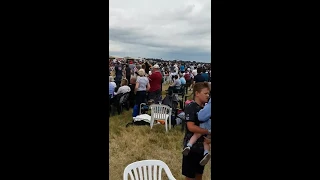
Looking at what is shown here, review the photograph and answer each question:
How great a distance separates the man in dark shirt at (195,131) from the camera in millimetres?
1820

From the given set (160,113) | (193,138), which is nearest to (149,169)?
(193,138)

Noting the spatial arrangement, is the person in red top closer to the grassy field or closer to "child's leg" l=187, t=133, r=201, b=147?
the grassy field

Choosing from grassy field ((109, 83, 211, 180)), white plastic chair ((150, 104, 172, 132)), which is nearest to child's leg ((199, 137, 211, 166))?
grassy field ((109, 83, 211, 180))

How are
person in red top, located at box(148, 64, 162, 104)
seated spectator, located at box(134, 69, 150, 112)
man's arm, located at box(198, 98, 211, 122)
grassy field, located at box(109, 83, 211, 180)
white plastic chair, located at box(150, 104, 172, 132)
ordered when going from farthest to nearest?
person in red top, located at box(148, 64, 162, 104)
seated spectator, located at box(134, 69, 150, 112)
white plastic chair, located at box(150, 104, 172, 132)
grassy field, located at box(109, 83, 211, 180)
man's arm, located at box(198, 98, 211, 122)

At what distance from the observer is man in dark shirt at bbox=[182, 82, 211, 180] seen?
182 centimetres

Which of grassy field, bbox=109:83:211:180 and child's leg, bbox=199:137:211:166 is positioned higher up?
child's leg, bbox=199:137:211:166

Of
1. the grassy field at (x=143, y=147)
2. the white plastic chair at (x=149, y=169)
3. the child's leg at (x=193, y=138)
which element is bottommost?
the grassy field at (x=143, y=147)

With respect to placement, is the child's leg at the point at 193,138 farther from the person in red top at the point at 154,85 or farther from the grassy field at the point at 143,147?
the person in red top at the point at 154,85

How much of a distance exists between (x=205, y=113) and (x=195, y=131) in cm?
13

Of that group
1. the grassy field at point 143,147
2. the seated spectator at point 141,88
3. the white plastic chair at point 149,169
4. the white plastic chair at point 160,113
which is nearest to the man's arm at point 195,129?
the white plastic chair at point 149,169

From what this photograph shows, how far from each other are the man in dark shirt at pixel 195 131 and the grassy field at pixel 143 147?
70 cm

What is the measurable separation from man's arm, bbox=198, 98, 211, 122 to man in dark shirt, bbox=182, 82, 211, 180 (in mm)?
32
